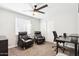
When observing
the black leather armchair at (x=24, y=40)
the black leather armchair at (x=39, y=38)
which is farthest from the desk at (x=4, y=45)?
the black leather armchair at (x=39, y=38)

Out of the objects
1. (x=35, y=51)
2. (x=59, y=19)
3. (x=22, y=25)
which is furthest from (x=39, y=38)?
(x=59, y=19)

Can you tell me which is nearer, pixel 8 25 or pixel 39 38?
pixel 8 25

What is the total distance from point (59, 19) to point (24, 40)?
773mm

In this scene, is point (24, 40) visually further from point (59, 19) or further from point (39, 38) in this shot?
point (59, 19)

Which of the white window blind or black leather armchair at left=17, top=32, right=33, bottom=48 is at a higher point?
the white window blind

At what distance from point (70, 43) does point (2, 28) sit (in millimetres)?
1257

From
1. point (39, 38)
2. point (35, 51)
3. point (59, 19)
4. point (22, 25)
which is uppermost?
point (59, 19)

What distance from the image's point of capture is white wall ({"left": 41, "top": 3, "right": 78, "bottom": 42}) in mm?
1379

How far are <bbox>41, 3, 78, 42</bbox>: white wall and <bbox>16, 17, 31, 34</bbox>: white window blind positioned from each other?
0.89 ft

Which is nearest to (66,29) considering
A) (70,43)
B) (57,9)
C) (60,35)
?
(60,35)

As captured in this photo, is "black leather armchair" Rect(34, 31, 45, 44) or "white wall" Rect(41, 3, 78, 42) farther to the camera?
"black leather armchair" Rect(34, 31, 45, 44)

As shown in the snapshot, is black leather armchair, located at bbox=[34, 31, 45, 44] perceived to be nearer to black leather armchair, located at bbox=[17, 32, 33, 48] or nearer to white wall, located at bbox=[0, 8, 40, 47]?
black leather armchair, located at bbox=[17, 32, 33, 48]

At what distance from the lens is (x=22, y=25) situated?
1.48 m

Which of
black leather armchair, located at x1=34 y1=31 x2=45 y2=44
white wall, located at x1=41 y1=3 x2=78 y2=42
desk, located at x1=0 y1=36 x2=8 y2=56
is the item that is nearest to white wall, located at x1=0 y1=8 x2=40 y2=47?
desk, located at x1=0 y1=36 x2=8 y2=56
